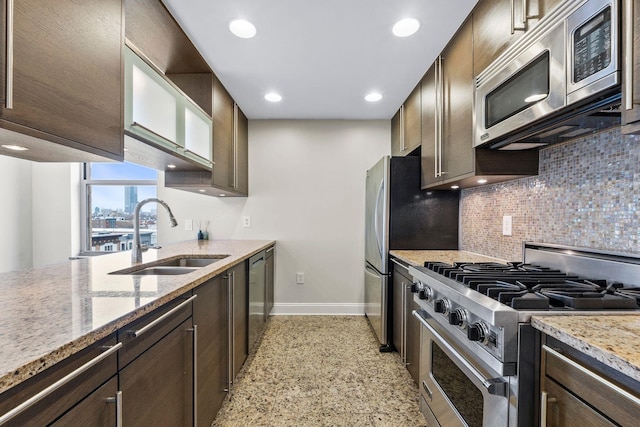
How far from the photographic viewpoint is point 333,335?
2.76 metres

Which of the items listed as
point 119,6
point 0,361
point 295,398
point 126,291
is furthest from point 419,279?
point 119,6

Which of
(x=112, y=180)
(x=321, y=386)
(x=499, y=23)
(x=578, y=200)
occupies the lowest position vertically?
(x=321, y=386)

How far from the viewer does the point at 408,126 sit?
2.68m

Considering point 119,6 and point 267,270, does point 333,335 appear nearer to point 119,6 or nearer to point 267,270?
point 267,270

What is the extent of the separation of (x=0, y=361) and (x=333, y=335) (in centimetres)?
251

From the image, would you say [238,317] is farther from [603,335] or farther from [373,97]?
[373,97]

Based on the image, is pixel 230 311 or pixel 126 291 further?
pixel 230 311

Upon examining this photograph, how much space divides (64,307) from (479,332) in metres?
1.28

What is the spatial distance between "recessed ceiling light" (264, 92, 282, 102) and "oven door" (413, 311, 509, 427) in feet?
7.13

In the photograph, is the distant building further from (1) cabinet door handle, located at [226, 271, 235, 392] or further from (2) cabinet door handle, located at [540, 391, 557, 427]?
(2) cabinet door handle, located at [540, 391, 557, 427]

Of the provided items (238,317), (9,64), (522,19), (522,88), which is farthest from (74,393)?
(522,19)

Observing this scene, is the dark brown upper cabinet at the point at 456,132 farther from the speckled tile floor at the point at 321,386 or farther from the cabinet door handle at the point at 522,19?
the speckled tile floor at the point at 321,386

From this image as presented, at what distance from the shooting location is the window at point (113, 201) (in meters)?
3.19

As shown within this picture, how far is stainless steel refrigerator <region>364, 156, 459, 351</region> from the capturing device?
2.38 m
